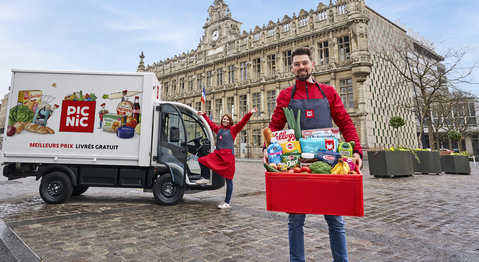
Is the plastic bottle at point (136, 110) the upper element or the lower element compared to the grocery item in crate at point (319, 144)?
upper

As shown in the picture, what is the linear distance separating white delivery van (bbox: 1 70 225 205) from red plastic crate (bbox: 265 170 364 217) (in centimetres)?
415

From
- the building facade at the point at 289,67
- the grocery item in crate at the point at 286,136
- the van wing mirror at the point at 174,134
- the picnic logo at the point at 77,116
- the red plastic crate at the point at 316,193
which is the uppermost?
the building facade at the point at 289,67

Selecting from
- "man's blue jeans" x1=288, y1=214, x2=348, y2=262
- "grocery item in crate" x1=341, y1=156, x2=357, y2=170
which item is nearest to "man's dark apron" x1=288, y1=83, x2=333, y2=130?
"grocery item in crate" x1=341, y1=156, x2=357, y2=170

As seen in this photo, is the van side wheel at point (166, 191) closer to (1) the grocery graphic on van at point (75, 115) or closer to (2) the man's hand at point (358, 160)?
(1) the grocery graphic on van at point (75, 115)

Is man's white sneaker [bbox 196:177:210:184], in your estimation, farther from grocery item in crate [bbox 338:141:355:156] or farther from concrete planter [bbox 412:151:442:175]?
concrete planter [bbox 412:151:442:175]

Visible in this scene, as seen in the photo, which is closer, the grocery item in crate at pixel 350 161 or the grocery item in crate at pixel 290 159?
the grocery item in crate at pixel 350 161

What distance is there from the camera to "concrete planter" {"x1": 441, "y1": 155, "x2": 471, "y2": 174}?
1342 cm

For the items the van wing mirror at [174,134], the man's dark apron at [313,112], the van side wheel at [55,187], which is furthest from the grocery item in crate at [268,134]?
the van side wheel at [55,187]

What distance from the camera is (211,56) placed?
128 feet

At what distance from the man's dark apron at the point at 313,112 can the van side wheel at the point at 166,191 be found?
4168 millimetres

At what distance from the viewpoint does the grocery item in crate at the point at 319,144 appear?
2018mm

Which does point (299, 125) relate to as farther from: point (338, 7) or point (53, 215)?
point (338, 7)

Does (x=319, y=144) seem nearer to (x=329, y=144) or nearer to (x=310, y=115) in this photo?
(x=329, y=144)

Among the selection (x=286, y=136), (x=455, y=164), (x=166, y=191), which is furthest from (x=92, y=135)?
(x=455, y=164)
